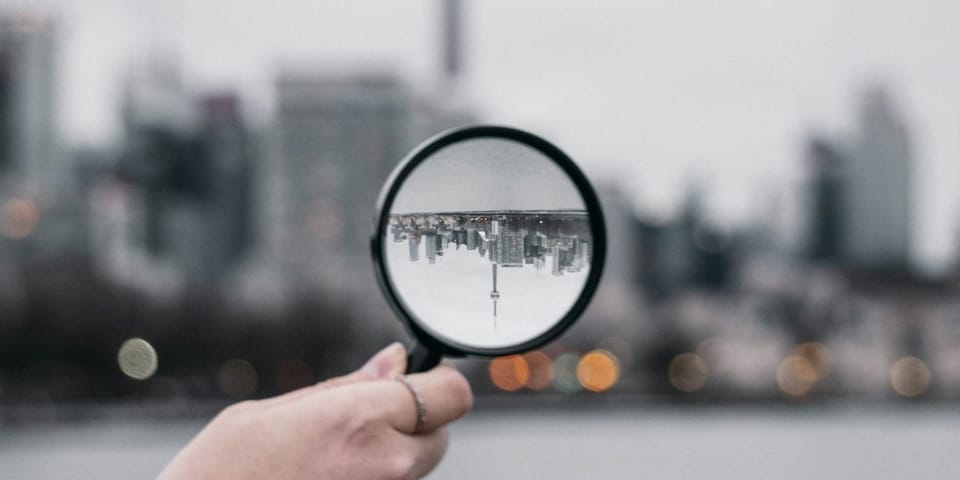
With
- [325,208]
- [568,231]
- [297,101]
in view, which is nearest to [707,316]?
[325,208]

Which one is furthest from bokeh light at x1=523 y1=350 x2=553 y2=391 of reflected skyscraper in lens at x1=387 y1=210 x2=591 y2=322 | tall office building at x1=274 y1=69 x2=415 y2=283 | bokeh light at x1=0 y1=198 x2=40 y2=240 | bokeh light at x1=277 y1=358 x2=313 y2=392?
reflected skyscraper in lens at x1=387 y1=210 x2=591 y2=322

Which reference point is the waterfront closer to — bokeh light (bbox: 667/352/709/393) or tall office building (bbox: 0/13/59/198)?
bokeh light (bbox: 667/352/709/393)

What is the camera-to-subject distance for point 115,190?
115188 millimetres

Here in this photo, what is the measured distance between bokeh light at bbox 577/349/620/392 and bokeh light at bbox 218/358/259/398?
85.8 feet

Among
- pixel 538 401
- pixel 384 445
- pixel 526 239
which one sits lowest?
pixel 538 401

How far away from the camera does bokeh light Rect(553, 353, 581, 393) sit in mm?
94812

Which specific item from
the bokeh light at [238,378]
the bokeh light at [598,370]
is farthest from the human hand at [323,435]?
the bokeh light at [598,370]

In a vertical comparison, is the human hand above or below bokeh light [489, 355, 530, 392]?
above

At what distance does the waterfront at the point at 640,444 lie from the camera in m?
66.3

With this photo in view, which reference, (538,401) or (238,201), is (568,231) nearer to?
(538,401)

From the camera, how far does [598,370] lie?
94.3 meters

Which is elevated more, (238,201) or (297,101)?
(297,101)

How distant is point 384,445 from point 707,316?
105852 mm

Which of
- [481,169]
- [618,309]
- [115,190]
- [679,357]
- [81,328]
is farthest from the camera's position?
[115,190]
